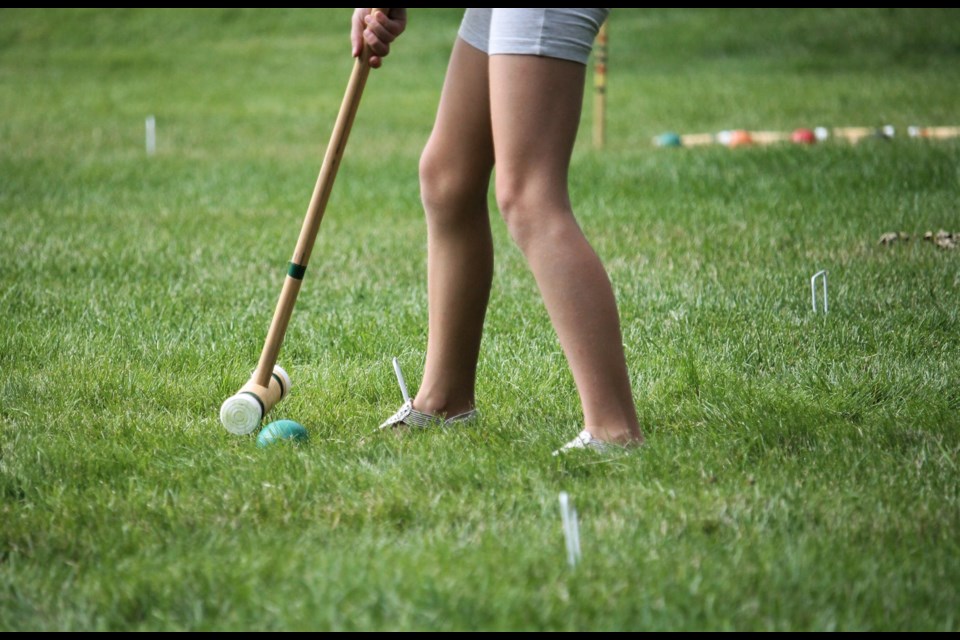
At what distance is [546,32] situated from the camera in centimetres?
264

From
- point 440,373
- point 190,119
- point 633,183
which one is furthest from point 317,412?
point 190,119

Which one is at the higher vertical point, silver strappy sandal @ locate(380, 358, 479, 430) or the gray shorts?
the gray shorts

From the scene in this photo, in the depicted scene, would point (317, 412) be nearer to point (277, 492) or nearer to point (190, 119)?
point (277, 492)

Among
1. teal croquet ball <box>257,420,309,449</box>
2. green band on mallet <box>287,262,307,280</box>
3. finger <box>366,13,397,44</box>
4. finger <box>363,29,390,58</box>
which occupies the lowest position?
teal croquet ball <box>257,420,309,449</box>

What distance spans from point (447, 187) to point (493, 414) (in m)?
0.69

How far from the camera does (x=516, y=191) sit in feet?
9.08

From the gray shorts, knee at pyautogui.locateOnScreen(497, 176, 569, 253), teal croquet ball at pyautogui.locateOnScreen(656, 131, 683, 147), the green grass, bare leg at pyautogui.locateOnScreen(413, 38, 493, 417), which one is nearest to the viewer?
Result: the green grass

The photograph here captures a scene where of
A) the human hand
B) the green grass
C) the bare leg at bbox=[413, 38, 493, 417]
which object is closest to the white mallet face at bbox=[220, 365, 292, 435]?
→ the green grass

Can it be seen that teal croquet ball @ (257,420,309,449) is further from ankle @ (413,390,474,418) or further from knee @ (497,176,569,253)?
knee @ (497,176,569,253)

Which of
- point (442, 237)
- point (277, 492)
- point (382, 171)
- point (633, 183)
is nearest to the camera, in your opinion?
point (277, 492)

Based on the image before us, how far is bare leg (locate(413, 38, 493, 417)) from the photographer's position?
2986mm

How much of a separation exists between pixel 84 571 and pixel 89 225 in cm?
476

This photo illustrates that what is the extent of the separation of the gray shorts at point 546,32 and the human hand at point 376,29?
0.42 m

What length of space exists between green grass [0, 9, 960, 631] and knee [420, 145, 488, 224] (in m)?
0.61
